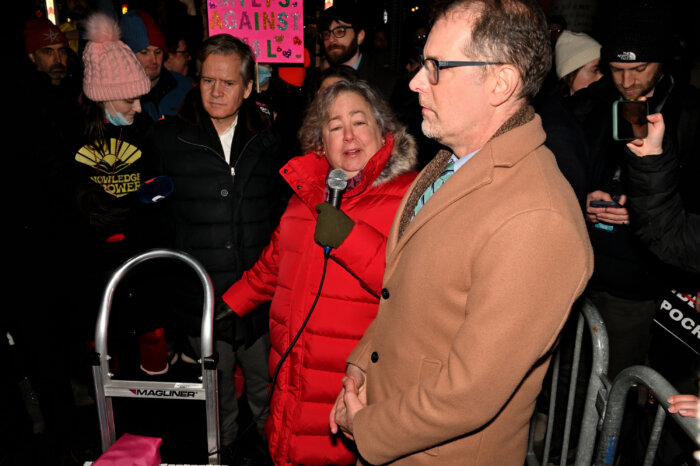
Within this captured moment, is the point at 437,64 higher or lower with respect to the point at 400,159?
higher

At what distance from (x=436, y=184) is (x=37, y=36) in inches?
191

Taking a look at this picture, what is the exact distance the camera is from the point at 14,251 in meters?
3.21

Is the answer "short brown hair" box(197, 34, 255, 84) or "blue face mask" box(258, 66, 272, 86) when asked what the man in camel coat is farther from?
"blue face mask" box(258, 66, 272, 86)

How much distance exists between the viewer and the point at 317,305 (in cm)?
238

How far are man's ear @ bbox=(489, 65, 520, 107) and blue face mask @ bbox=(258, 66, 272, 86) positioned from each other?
13.2ft

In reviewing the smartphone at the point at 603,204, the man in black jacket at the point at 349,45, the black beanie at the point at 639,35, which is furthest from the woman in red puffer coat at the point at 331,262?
the man in black jacket at the point at 349,45

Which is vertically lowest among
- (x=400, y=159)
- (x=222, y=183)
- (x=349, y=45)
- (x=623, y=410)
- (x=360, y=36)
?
(x=623, y=410)

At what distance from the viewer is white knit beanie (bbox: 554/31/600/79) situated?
4.23 m

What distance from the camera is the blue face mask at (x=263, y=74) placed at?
201 inches

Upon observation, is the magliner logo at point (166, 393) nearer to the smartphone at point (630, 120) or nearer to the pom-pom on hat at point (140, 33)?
the smartphone at point (630, 120)

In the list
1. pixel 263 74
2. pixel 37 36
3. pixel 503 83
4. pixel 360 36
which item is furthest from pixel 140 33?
pixel 503 83

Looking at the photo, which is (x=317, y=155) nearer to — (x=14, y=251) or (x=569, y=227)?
(x=569, y=227)

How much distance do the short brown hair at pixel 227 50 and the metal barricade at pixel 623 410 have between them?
2942mm

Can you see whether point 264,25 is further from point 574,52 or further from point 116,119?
point 574,52
